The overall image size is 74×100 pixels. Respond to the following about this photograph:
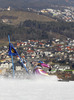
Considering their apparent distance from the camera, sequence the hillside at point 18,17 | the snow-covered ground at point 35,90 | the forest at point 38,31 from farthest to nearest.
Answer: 1. the hillside at point 18,17
2. the forest at point 38,31
3. the snow-covered ground at point 35,90

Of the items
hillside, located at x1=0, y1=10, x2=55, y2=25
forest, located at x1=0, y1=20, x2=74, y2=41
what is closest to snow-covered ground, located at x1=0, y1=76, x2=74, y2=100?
forest, located at x1=0, y1=20, x2=74, y2=41

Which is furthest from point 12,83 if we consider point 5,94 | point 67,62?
point 67,62

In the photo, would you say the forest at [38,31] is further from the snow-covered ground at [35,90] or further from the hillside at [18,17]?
the snow-covered ground at [35,90]

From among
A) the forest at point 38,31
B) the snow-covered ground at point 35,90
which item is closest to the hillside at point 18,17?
the forest at point 38,31

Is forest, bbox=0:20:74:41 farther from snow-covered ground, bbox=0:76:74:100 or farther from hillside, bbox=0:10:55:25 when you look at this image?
snow-covered ground, bbox=0:76:74:100

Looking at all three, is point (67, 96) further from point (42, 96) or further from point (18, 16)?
point (18, 16)

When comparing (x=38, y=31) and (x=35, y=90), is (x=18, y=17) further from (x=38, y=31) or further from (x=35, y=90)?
(x=35, y=90)
